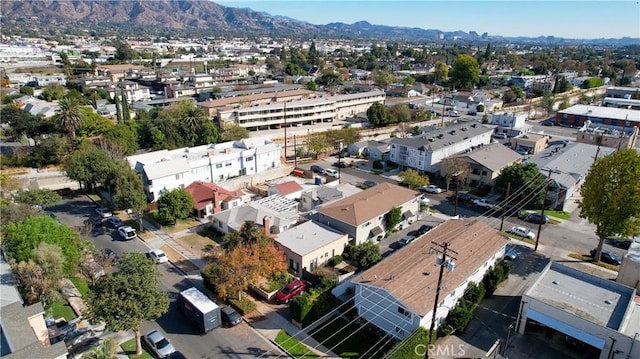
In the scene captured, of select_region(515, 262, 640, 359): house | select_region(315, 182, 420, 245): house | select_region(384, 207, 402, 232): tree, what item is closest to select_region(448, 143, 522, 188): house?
select_region(315, 182, 420, 245): house

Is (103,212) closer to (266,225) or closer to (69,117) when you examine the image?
(266,225)

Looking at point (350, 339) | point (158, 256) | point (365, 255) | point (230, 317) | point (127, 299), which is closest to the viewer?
point (127, 299)

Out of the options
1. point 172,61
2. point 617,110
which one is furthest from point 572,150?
point 172,61

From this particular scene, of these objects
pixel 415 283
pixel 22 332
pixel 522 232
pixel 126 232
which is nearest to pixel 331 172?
pixel 522 232

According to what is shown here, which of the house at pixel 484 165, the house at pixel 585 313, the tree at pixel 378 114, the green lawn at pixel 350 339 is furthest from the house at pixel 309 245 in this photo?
the tree at pixel 378 114

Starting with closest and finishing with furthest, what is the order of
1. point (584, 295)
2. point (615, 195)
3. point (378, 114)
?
point (584, 295), point (615, 195), point (378, 114)

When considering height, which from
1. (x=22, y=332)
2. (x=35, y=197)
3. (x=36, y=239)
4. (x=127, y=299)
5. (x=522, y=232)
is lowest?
(x=522, y=232)
